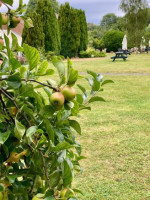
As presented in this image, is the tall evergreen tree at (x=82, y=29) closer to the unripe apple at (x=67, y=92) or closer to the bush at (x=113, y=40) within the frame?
the bush at (x=113, y=40)

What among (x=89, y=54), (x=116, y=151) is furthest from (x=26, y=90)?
(x=89, y=54)

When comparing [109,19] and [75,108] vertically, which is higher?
[109,19]

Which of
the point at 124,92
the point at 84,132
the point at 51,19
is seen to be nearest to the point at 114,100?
the point at 124,92

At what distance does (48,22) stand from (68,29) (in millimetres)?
2802

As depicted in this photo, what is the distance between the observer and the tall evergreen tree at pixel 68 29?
1994 centimetres

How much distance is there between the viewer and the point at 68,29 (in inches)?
795

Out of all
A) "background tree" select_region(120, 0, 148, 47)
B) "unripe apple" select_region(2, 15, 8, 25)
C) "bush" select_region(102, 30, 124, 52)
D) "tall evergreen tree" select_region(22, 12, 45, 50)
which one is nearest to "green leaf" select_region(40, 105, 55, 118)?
"unripe apple" select_region(2, 15, 8, 25)

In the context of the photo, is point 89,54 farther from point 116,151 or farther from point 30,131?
point 30,131

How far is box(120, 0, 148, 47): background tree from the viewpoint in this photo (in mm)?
28078

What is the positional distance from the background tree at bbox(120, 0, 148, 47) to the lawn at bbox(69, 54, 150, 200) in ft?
79.0

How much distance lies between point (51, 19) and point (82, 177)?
1637 centimetres

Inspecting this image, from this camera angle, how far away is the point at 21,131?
0.65 meters

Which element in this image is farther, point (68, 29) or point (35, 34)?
point (68, 29)

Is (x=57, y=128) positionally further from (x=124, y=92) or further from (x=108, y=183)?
(x=124, y=92)
